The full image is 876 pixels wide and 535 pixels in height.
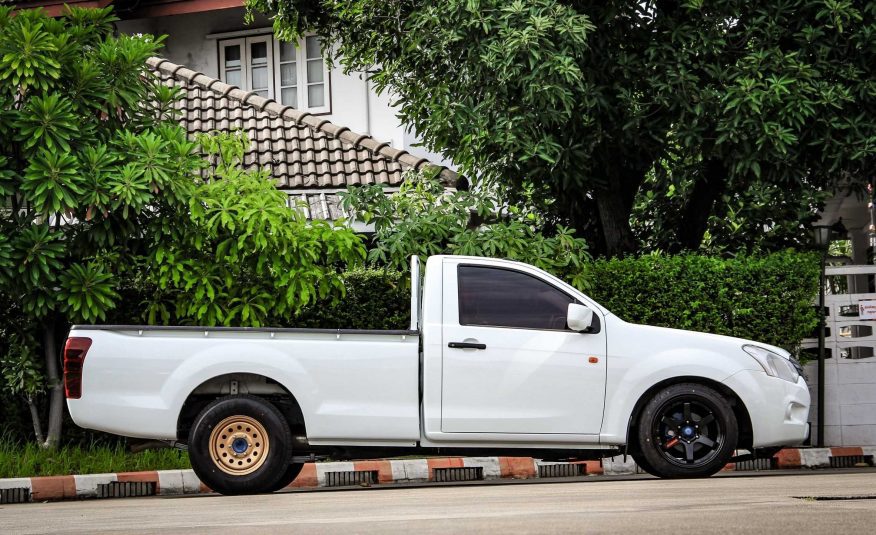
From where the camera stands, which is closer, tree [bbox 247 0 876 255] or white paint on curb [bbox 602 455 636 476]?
tree [bbox 247 0 876 255]

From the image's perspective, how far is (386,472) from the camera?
11.9m

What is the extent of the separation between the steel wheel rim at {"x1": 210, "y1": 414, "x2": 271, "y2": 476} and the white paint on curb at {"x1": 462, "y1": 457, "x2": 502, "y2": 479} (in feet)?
11.2

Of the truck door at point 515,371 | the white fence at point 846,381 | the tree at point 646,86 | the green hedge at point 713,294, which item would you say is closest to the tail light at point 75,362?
the truck door at point 515,371

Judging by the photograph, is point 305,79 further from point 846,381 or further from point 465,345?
point 465,345

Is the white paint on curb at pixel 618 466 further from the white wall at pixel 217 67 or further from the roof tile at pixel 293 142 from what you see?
the white wall at pixel 217 67

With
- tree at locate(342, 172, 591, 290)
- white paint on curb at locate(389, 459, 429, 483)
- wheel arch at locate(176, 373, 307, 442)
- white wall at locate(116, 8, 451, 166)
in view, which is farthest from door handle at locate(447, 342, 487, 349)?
white wall at locate(116, 8, 451, 166)

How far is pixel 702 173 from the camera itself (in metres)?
15.1

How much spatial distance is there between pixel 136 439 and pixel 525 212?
25.5 ft

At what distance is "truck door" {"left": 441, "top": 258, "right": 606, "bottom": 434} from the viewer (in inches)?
368

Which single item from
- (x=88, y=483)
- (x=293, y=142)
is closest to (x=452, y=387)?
(x=88, y=483)

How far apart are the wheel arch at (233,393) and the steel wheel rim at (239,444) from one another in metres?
0.30

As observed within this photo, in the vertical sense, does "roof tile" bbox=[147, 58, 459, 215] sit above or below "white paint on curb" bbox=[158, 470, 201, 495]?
above

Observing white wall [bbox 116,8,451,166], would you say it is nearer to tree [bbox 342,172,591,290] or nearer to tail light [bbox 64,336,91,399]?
tree [bbox 342,172,591,290]

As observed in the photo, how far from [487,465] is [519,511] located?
565cm
